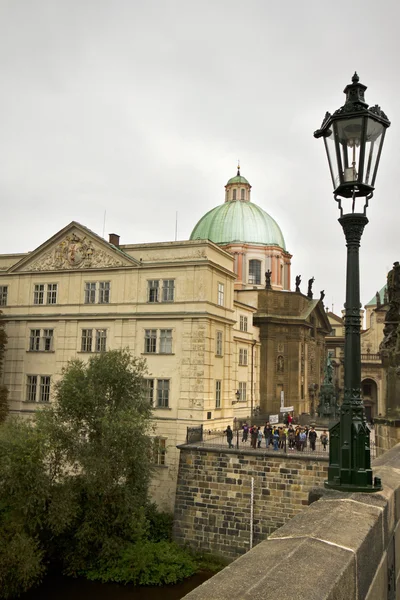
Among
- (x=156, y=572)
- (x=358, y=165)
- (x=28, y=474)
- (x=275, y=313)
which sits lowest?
(x=156, y=572)

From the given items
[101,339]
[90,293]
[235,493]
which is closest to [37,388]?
[101,339]

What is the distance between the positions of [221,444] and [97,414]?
7.36 meters

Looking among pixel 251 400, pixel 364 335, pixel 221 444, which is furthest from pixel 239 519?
pixel 364 335

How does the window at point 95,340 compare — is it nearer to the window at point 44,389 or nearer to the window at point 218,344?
the window at point 44,389

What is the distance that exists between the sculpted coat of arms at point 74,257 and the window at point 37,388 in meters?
7.32

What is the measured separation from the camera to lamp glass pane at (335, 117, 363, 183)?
21.5 ft

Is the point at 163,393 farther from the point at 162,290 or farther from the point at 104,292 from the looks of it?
the point at 104,292

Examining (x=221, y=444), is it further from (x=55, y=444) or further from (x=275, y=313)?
(x=275, y=313)

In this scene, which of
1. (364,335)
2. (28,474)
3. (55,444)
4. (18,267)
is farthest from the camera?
(364,335)

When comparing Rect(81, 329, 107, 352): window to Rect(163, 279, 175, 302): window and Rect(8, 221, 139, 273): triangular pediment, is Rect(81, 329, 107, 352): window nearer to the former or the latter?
Rect(8, 221, 139, 273): triangular pediment

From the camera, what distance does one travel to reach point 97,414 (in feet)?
92.2

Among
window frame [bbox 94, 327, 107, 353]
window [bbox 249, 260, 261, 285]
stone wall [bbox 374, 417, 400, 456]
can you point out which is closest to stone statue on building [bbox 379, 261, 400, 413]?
stone wall [bbox 374, 417, 400, 456]

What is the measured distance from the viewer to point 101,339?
37.2m

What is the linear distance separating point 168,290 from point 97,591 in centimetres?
1697
